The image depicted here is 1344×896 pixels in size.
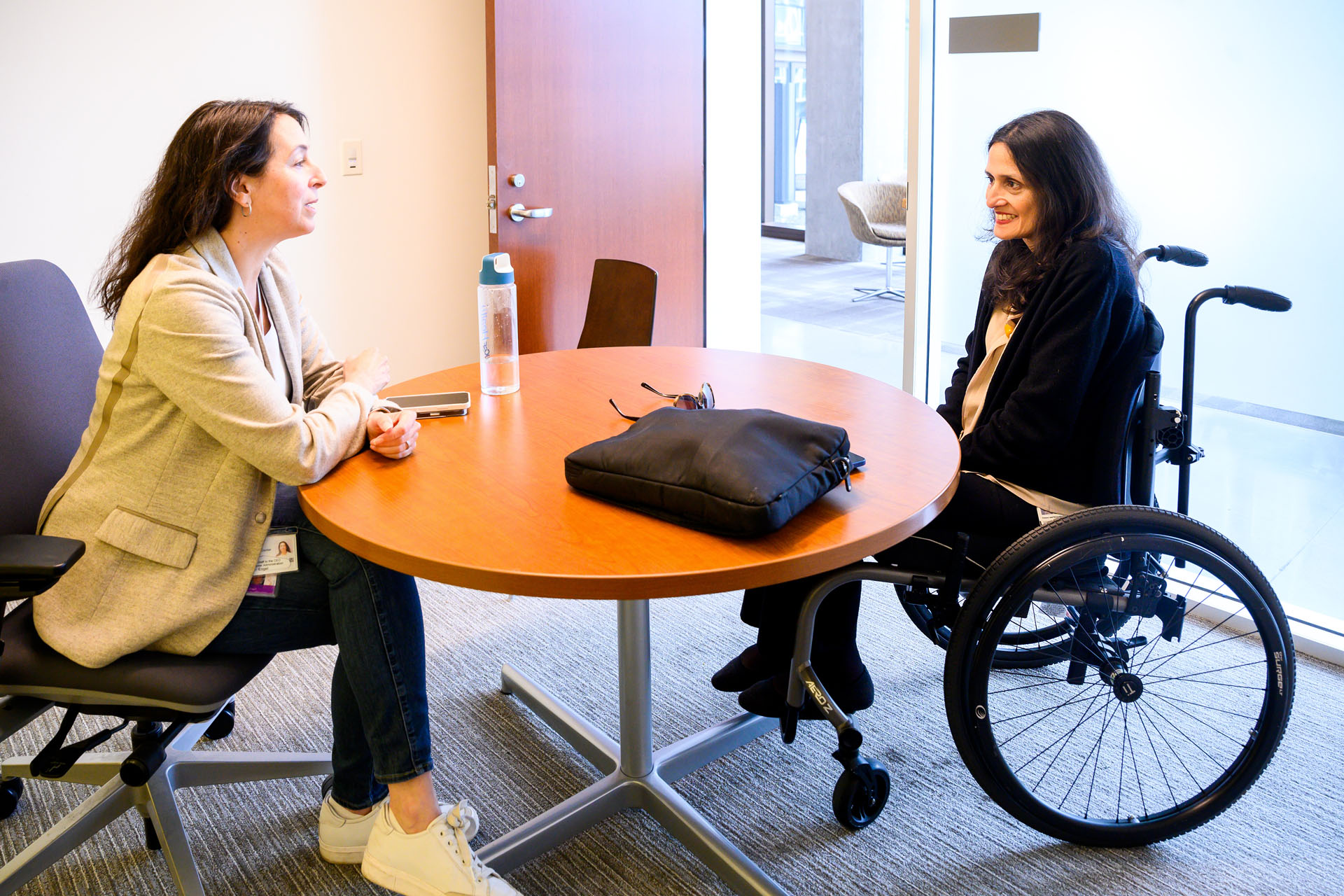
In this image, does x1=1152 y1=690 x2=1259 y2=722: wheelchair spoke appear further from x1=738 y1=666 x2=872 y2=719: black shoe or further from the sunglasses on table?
the sunglasses on table

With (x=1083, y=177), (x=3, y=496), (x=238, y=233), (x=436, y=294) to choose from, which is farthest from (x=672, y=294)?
(x=3, y=496)

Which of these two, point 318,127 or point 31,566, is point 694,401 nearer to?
point 31,566

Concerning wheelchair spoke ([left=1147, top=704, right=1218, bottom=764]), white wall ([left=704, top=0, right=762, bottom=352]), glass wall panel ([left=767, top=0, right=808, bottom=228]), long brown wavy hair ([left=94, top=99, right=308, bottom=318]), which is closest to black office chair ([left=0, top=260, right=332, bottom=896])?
long brown wavy hair ([left=94, top=99, right=308, bottom=318])

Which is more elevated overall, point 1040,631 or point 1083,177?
point 1083,177

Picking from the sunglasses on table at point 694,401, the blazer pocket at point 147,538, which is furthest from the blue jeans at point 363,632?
the sunglasses on table at point 694,401

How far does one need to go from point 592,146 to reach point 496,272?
5.75ft

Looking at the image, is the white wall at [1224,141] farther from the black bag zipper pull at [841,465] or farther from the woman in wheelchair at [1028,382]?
the black bag zipper pull at [841,465]

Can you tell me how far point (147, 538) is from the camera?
4.60 feet

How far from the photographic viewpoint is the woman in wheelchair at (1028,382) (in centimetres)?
168

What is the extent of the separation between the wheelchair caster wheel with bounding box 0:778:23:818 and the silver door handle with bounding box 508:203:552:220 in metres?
1.99

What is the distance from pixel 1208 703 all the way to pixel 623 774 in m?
1.25

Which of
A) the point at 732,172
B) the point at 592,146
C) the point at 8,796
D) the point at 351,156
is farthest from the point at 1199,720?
the point at 351,156

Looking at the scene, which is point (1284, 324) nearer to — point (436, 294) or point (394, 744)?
point (394, 744)

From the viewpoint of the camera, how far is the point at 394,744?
4.89ft
